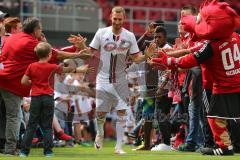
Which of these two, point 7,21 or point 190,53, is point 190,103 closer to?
point 190,53

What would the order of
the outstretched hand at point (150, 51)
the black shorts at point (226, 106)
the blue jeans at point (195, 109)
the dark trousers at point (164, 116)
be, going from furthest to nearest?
the dark trousers at point (164, 116), the blue jeans at point (195, 109), the outstretched hand at point (150, 51), the black shorts at point (226, 106)

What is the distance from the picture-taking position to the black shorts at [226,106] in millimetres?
9828

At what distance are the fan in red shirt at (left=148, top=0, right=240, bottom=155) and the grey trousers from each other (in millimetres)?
2272

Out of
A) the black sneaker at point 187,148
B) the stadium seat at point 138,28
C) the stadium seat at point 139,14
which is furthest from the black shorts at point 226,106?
the stadium seat at point 139,14

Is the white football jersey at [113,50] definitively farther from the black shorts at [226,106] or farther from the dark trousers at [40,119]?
the black shorts at [226,106]

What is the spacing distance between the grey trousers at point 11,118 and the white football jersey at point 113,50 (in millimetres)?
1460

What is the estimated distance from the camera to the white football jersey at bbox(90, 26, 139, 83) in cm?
1105

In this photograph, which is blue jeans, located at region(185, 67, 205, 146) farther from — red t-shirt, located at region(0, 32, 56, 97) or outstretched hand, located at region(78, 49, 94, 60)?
red t-shirt, located at region(0, 32, 56, 97)

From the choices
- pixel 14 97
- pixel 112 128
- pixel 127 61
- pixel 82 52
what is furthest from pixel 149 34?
pixel 112 128

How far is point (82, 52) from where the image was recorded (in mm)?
10547

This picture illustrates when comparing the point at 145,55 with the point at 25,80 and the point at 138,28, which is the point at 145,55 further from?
the point at 138,28

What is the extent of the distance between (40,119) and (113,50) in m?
1.69

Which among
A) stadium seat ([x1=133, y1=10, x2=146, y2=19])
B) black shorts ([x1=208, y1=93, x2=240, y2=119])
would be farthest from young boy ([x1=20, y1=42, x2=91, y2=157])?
stadium seat ([x1=133, y1=10, x2=146, y2=19])

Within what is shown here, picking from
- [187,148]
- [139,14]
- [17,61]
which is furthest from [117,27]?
[139,14]
